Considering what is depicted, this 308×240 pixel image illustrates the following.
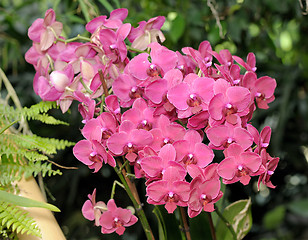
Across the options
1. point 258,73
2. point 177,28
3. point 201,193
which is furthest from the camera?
point 258,73

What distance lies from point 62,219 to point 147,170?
1.09 metres

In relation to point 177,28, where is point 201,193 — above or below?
above

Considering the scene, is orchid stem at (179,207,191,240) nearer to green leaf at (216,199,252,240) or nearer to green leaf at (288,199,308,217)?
green leaf at (216,199,252,240)

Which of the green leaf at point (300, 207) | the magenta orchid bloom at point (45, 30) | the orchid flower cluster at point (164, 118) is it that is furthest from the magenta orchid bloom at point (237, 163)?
the green leaf at point (300, 207)

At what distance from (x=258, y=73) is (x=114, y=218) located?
97 cm

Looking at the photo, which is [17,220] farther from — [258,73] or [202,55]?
[258,73]

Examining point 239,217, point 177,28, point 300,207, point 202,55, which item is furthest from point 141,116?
point 300,207

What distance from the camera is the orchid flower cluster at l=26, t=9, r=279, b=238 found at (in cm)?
45

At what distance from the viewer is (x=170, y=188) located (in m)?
0.45

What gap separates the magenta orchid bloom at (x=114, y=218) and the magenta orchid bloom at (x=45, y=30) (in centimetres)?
24

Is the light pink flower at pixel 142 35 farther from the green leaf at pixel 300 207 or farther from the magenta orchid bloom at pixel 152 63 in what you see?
the green leaf at pixel 300 207

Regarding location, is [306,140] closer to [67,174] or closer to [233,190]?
[233,190]

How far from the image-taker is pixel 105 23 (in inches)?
21.8

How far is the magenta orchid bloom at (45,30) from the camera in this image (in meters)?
0.57
